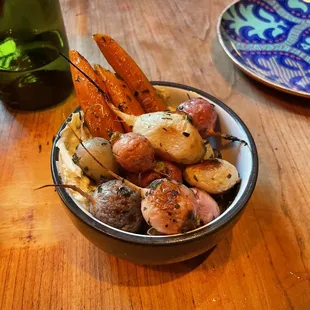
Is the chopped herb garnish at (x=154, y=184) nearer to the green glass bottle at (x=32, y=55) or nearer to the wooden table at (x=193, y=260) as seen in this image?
the wooden table at (x=193, y=260)

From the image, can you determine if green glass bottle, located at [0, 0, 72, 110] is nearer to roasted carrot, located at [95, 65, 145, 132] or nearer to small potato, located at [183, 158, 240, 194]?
roasted carrot, located at [95, 65, 145, 132]

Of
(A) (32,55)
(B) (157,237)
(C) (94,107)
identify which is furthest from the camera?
(A) (32,55)

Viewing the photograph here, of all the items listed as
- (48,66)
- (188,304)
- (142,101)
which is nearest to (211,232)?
(188,304)

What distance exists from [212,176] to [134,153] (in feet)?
0.27

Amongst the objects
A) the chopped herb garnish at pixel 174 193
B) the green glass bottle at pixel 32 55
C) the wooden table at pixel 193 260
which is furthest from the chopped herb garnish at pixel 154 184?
the green glass bottle at pixel 32 55

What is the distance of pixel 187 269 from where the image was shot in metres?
0.45

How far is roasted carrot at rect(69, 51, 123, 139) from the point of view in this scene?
0.47 meters

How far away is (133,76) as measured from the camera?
0.51 m

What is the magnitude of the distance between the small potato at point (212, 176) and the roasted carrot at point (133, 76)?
120mm

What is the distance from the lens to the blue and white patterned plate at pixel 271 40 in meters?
0.67

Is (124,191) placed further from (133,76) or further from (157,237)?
(133,76)

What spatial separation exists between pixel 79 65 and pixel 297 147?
326mm

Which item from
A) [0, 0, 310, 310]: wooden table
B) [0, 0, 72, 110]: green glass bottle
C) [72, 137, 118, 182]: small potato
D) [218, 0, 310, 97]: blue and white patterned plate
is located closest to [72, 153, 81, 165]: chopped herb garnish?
[72, 137, 118, 182]: small potato

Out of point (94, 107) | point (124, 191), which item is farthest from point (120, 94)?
point (124, 191)
